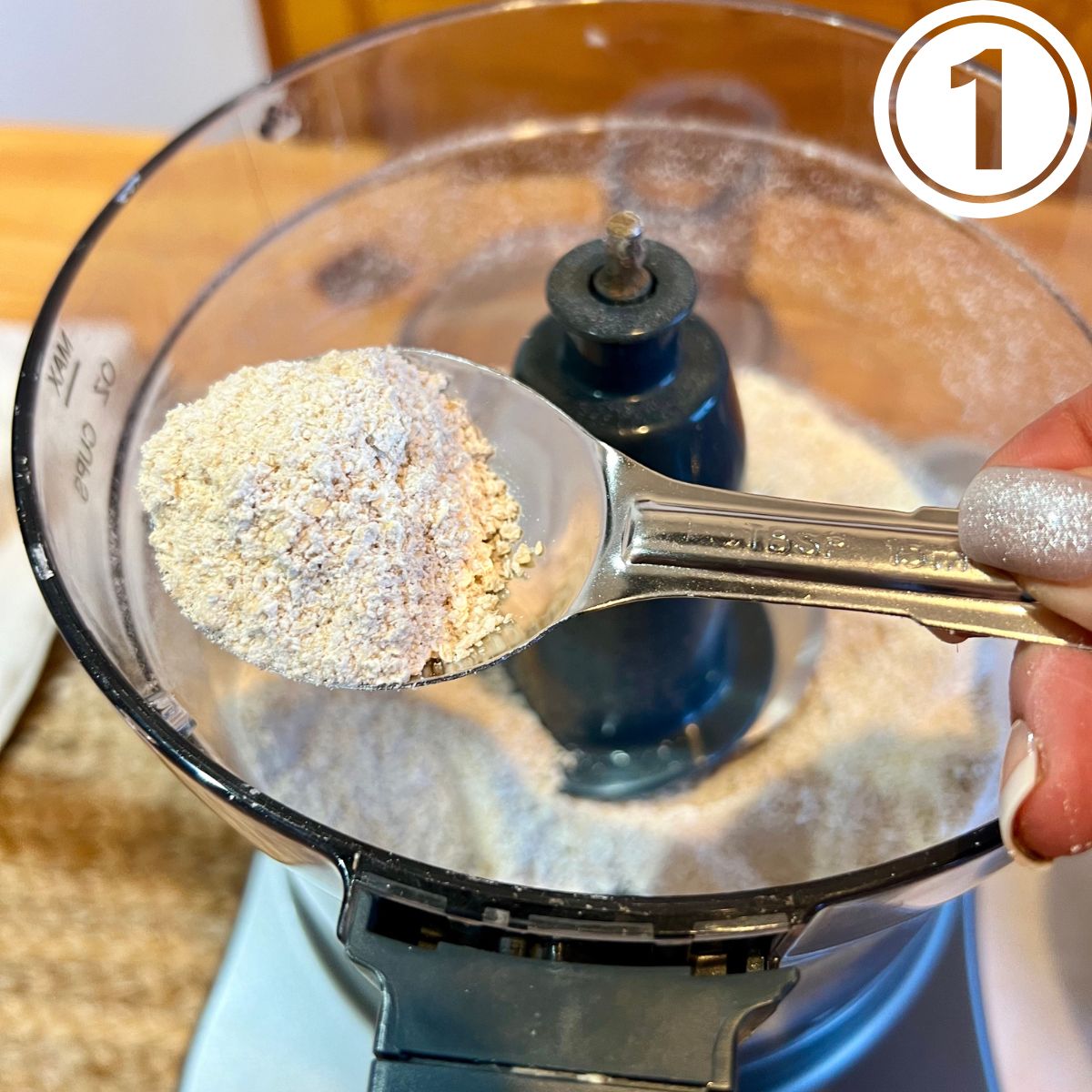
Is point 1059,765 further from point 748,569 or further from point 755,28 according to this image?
point 755,28

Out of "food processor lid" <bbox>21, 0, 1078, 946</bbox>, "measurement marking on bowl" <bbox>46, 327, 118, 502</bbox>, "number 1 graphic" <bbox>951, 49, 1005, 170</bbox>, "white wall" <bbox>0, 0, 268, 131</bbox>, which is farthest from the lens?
"white wall" <bbox>0, 0, 268, 131</bbox>

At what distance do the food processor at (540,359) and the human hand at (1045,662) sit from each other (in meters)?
0.01

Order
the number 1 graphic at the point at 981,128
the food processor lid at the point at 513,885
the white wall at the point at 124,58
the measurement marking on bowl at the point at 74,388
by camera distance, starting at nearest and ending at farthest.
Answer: the food processor lid at the point at 513,885, the measurement marking on bowl at the point at 74,388, the number 1 graphic at the point at 981,128, the white wall at the point at 124,58

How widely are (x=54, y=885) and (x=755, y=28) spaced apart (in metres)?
0.54

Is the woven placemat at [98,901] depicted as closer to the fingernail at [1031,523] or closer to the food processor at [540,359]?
the food processor at [540,359]

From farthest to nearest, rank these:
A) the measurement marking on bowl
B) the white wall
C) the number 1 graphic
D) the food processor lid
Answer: the white wall < the number 1 graphic < the measurement marking on bowl < the food processor lid

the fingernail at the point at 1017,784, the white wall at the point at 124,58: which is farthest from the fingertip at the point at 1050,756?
the white wall at the point at 124,58

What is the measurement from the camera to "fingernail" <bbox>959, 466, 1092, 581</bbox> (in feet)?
0.93

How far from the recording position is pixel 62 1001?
422 millimetres

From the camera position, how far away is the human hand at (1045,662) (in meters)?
0.27

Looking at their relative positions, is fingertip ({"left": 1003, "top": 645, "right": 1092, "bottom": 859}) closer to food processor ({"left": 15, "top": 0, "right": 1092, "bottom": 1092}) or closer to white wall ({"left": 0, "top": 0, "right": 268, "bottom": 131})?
food processor ({"left": 15, "top": 0, "right": 1092, "bottom": 1092})

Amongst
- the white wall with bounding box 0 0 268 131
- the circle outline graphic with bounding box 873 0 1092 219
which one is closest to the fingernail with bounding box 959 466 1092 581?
the circle outline graphic with bounding box 873 0 1092 219

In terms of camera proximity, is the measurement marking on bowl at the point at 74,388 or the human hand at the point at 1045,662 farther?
the measurement marking on bowl at the point at 74,388

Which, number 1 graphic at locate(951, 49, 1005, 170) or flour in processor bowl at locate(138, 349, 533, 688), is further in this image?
number 1 graphic at locate(951, 49, 1005, 170)
